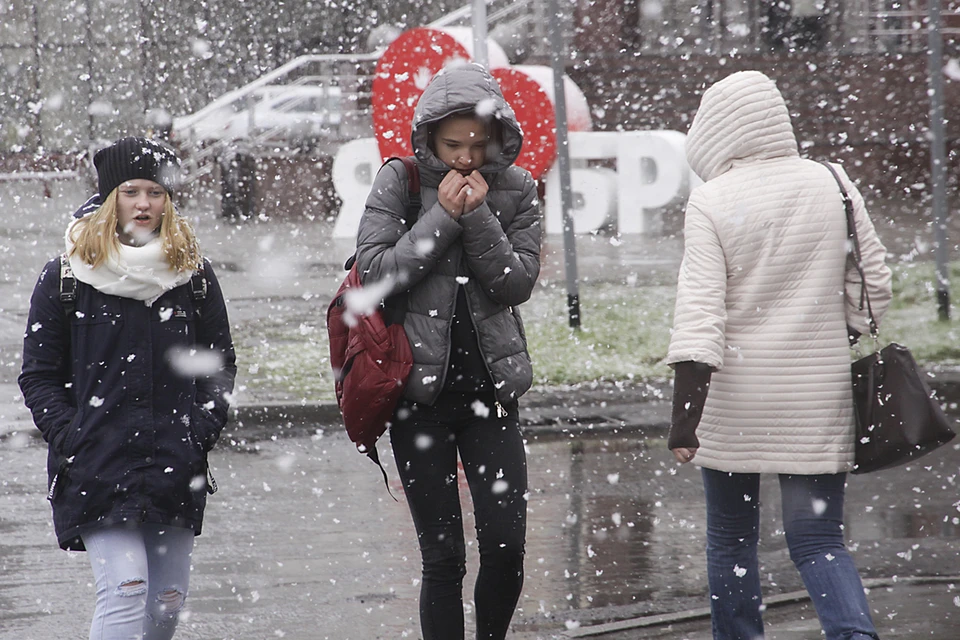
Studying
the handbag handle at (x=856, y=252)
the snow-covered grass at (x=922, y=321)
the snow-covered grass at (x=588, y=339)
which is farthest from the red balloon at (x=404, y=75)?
the handbag handle at (x=856, y=252)

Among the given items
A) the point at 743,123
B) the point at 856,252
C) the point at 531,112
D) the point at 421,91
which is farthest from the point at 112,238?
the point at 531,112

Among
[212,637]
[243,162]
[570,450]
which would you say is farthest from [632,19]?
[212,637]

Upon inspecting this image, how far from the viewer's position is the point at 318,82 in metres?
26.2

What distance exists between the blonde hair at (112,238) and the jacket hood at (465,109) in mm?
693

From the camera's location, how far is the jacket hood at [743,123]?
12.0 ft

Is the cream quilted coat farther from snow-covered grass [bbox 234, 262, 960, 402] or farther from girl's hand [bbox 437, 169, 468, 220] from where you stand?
snow-covered grass [bbox 234, 262, 960, 402]

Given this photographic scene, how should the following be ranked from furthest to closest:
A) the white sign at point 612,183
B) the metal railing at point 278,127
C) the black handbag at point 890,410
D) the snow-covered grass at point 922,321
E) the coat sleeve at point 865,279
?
1. the metal railing at point 278,127
2. the white sign at point 612,183
3. the snow-covered grass at point 922,321
4. the coat sleeve at point 865,279
5. the black handbag at point 890,410

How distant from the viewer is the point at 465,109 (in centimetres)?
362

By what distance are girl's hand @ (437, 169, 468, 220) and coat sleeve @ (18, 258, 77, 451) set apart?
3.46ft

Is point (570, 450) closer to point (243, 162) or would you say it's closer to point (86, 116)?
point (243, 162)

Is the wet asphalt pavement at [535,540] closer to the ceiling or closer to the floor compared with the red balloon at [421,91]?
closer to the floor

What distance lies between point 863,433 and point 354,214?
13.7 m

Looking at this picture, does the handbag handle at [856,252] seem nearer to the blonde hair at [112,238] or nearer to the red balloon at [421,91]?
the blonde hair at [112,238]

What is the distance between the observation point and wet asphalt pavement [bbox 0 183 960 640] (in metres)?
4.75
